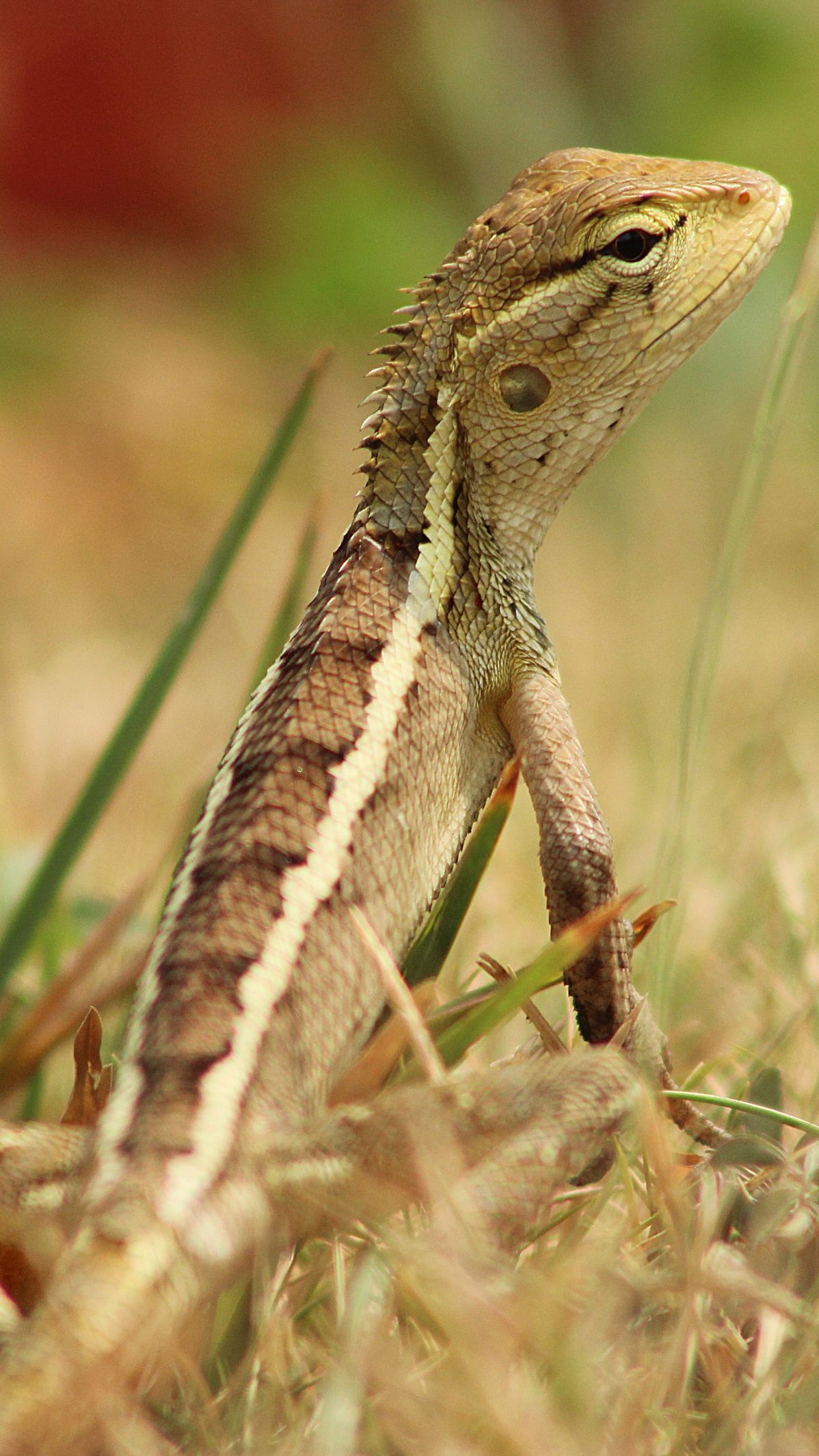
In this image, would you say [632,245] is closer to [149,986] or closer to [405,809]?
[405,809]

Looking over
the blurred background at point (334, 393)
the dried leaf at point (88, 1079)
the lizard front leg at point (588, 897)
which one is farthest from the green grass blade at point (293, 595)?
the dried leaf at point (88, 1079)

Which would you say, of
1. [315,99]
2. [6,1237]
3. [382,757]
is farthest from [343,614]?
[315,99]

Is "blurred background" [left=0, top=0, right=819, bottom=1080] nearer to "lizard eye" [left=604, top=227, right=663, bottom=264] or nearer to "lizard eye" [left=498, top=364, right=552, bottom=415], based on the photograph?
"lizard eye" [left=498, top=364, right=552, bottom=415]

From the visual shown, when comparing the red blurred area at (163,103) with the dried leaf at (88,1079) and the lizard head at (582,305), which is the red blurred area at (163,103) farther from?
the dried leaf at (88,1079)

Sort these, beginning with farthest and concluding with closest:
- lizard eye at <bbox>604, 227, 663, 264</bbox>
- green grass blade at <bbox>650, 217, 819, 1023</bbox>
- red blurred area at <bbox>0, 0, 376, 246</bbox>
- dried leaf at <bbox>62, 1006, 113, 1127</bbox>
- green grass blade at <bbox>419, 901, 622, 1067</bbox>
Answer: red blurred area at <bbox>0, 0, 376, 246</bbox> < lizard eye at <bbox>604, 227, 663, 264</bbox> < dried leaf at <bbox>62, 1006, 113, 1127</bbox> < green grass blade at <bbox>650, 217, 819, 1023</bbox> < green grass blade at <bbox>419, 901, 622, 1067</bbox>

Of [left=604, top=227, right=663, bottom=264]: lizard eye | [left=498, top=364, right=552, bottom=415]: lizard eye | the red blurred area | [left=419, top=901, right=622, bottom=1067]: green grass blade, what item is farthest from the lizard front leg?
the red blurred area
